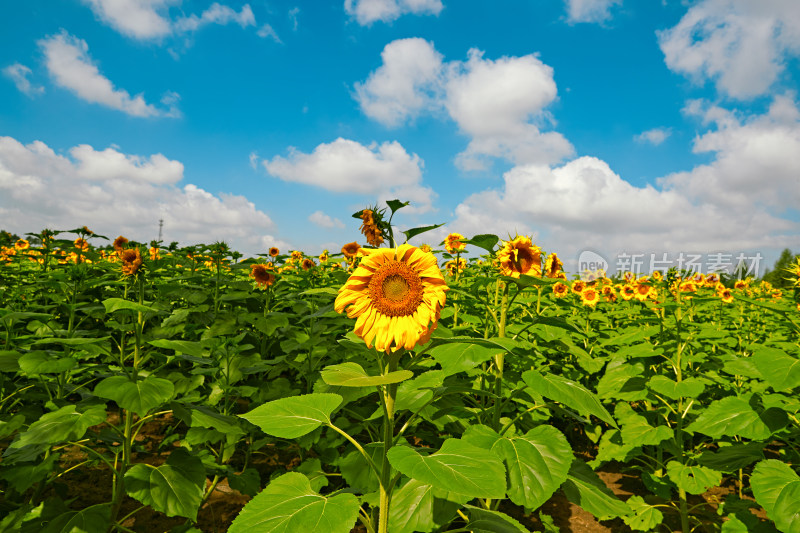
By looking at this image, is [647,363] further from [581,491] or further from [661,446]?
[581,491]

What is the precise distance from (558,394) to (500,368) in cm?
59

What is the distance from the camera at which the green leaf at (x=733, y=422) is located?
2.42 m

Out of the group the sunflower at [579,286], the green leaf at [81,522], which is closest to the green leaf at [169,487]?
the green leaf at [81,522]

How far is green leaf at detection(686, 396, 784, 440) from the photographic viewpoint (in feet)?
7.93

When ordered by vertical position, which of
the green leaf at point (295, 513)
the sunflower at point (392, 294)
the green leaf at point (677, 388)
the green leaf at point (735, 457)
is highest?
the sunflower at point (392, 294)

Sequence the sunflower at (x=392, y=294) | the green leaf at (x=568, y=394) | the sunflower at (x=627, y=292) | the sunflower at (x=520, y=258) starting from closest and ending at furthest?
1. the sunflower at (x=392, y=294)
2. the green leaf at (x=568, y=394)
3. the sunflower at (x=520, y=258)
4. the sunflower at (x=627, y=292)

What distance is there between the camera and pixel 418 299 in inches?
59.4

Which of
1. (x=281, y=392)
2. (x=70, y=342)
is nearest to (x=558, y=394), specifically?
(x=70, y=342)

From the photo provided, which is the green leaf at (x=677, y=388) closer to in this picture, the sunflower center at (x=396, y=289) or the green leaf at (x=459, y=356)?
the green leaf at (x=459, y=356)

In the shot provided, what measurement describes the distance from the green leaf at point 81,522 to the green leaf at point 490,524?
1903 millimetres

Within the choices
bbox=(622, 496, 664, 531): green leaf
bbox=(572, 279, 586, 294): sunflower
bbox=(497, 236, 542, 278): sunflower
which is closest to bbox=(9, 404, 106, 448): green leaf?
bbox=(497, 236, 542, 278): sunflower

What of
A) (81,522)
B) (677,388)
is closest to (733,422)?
(677,388)

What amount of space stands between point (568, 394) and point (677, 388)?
1.84 metres

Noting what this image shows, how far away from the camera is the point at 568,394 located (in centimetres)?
161
